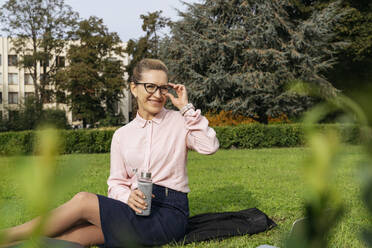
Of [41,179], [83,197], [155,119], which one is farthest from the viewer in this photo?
[155,119]

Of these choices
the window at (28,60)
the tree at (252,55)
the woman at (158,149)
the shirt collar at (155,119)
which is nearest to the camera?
the woman at (158,149)

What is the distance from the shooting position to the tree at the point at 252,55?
776 inches

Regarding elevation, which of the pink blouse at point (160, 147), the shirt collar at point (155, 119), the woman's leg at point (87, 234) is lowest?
the woman's leg at point (87, 234)

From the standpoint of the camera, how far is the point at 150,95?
3.32 meters

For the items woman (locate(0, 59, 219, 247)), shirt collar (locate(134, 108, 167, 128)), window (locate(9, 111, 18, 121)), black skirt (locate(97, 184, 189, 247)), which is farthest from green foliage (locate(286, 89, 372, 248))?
window (locate(9, 111, 18, 121))

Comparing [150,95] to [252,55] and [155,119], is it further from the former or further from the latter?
[252,55]

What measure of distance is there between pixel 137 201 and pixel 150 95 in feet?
3.19

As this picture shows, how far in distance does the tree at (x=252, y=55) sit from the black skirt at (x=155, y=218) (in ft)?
54.6

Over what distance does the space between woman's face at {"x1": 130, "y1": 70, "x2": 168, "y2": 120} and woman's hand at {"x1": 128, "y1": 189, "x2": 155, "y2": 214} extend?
0.82 m

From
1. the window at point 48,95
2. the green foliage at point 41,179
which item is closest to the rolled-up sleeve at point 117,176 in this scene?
the green foliage at point 41,179

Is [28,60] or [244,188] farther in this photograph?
[28,60]

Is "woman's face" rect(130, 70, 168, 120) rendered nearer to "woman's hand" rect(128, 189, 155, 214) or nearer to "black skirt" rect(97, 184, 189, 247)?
"black skirt" rect(97, 184, 189, 247)

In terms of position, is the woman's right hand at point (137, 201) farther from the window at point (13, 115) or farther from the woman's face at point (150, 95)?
the window at point (13, 115)

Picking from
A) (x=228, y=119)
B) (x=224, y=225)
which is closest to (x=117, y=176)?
(x=224, y=225)
